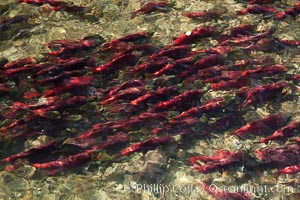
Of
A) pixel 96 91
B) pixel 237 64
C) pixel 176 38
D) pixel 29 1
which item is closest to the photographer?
pixel 96 91

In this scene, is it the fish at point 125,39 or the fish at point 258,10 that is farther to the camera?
the fish at point 258,10

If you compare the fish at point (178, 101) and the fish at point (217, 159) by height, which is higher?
the fish at point (178, 101)

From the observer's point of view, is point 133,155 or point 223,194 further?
point 133,155

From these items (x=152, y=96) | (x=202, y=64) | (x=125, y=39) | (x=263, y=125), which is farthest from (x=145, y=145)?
(x=125, y=39)

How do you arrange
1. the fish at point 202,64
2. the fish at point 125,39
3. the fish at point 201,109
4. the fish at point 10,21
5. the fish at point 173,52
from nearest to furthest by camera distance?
the fish at point 201,109
the fish at point 202,64
the fish at point 173,52
the fish at point 125,39
the fish at point 10,21

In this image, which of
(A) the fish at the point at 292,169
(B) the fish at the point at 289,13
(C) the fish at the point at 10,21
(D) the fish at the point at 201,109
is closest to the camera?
(A) the fish at the point at 292,169

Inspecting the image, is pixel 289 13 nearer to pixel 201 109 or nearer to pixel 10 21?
pixel 201 109

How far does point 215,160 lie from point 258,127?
783mm

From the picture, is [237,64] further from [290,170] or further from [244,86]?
[290,170]

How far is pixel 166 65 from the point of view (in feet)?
20.9

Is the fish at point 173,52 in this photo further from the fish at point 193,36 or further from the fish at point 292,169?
the fish at point 292,169

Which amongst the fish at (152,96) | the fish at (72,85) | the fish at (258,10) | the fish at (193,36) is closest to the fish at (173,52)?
the fish at (193,36)

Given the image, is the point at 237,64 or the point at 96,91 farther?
the point at 237,64

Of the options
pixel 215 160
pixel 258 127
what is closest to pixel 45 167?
pixel 215 160
